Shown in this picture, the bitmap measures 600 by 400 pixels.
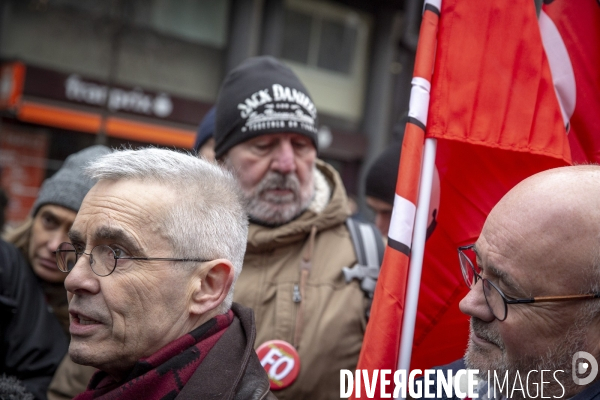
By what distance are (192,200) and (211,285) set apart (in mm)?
268

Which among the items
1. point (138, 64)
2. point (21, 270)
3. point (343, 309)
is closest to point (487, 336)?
point (343, 309)

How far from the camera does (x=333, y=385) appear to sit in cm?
265

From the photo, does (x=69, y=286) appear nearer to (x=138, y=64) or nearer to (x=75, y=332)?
(x=75, y=332)

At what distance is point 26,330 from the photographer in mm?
2762

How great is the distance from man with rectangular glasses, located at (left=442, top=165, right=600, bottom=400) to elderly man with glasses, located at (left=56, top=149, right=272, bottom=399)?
69 cm

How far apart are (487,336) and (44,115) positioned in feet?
33.9

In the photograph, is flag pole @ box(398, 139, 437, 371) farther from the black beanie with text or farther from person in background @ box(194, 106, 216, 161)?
person in background @ box(194, 106, 216, 161)

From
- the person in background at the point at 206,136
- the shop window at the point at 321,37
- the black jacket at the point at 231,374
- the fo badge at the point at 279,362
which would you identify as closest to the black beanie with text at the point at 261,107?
the person in background at the point at 206,136

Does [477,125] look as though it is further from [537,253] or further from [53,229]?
[53,229]

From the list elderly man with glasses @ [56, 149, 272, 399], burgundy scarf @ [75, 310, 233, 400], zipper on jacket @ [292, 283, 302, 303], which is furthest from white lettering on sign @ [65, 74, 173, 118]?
burgundy scarf @ [75, 310, 233, 400]

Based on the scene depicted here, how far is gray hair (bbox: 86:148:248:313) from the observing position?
2047 mm

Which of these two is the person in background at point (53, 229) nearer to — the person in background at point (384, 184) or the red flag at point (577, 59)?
the person in background at point (384, 184)

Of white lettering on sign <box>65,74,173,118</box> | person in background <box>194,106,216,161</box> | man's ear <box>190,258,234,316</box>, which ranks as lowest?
man's ear <box>190,258,234,316</box>

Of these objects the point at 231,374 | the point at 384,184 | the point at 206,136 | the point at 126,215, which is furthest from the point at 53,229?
the point at 384,184
